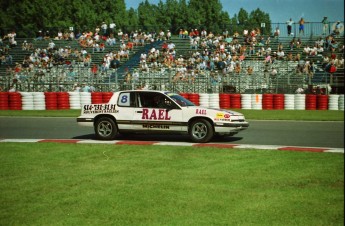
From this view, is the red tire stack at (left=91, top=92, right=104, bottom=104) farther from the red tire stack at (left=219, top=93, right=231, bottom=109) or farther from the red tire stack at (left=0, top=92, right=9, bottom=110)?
the red tire stack at (left=219, top=93, right=231, bottom=109)

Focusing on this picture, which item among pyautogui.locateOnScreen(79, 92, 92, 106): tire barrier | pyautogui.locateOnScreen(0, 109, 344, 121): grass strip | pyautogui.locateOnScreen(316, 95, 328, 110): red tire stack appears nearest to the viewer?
pyautogui.locateOnScreen(0, 109, 344, 121): grass strip

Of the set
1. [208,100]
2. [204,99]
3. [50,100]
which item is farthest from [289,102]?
[50,100]

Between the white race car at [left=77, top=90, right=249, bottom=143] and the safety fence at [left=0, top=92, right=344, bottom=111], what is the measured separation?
1152cm

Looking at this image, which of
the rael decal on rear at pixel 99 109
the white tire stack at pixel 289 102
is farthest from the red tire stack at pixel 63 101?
the rael decal on rear at pixel 99 109

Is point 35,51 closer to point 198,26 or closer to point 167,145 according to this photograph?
point 198,26

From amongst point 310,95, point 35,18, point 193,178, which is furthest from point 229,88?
point 193,178

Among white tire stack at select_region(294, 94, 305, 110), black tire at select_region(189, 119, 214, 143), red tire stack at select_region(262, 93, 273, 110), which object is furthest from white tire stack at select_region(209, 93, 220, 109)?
black tire at select_region(189, 119, 214, 143)

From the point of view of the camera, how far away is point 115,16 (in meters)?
25.4

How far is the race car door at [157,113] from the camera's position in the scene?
41.2 feet

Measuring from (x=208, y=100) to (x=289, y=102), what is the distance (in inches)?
160

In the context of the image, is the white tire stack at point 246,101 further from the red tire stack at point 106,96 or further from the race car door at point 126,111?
the race car door at point 126,111

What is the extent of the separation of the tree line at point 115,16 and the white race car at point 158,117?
313cm

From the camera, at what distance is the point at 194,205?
6.46m

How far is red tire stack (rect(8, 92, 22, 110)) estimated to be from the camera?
24453 millimetres
